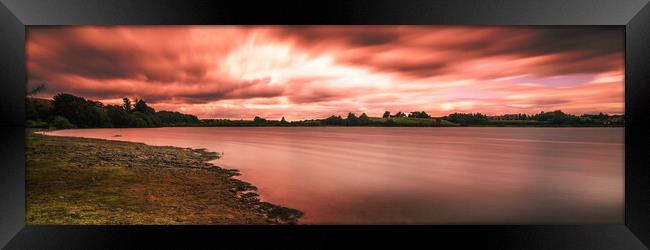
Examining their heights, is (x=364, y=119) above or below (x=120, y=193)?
above

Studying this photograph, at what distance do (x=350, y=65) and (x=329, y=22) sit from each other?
1013 millimetres

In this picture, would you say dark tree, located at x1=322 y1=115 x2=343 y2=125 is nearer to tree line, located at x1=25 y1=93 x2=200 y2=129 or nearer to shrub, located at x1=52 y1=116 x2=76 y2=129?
tree line, located at x1=25 y1=93 x2=200 y2=129

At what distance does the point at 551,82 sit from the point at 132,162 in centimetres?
599

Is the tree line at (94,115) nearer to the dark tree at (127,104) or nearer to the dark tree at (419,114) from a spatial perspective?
the dark tree at (127,104)

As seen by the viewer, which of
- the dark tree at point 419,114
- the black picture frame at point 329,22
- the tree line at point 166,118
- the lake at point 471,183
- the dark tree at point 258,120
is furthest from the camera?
the dark tree at point 258,120

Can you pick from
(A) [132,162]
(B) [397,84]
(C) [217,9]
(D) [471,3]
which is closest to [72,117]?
(A) [132,162]

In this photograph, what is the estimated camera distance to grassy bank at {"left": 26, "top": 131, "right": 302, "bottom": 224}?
8.69 ft

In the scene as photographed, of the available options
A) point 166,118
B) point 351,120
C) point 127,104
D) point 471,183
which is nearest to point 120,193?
point 166,118

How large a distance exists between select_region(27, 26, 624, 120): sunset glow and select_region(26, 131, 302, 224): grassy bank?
92cm

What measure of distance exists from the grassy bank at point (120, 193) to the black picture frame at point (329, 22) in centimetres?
20

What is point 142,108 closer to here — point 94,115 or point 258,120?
point 94,115

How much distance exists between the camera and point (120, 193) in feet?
9.54

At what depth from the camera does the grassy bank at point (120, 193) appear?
2.65 metres

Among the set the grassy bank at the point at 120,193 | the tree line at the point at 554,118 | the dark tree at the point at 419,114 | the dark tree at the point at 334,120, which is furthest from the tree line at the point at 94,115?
the tree line at the point at 554,118
